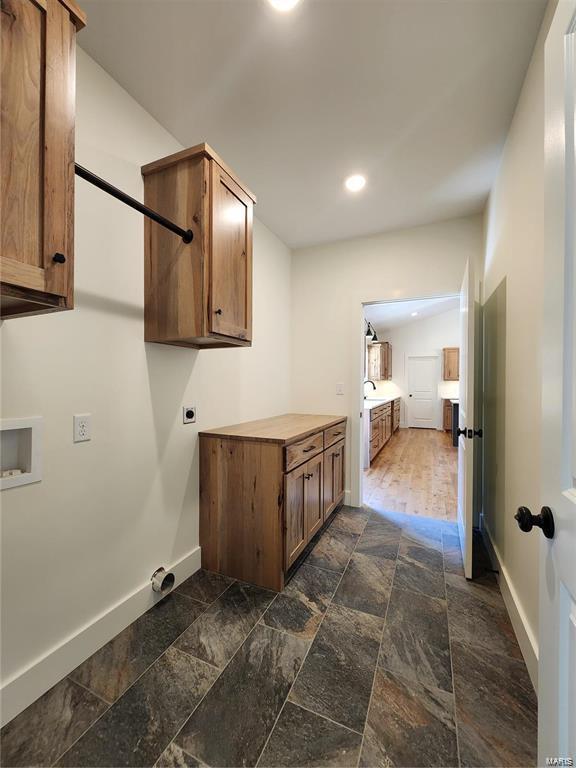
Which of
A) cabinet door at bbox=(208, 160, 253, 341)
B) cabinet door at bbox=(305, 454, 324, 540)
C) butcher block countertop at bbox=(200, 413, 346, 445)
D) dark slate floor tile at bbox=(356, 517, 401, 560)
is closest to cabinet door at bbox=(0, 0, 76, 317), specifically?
cabinet door at bbox=(208, 160, 253, 341)

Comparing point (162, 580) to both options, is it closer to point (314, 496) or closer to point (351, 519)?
point (314, 496)

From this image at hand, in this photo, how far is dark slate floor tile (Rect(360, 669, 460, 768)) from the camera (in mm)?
991

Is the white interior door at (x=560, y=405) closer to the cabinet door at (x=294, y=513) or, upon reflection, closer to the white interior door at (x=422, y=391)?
the cabinet door at (x=294, y=513)

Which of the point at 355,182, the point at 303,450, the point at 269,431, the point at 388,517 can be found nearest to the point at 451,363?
the point at 388,517

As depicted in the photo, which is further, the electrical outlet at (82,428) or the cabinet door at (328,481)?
the cabinet door at (328,481)

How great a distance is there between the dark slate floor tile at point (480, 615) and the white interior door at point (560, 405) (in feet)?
2.88

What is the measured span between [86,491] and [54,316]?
76cm

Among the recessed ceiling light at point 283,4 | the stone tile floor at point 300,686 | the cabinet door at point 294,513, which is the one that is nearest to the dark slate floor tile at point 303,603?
the stone tile floor at point 300,686

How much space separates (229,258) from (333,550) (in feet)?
6.89

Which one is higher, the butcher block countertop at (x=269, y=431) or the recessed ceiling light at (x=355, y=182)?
the recessed ceiling light at (x=355, y=182)

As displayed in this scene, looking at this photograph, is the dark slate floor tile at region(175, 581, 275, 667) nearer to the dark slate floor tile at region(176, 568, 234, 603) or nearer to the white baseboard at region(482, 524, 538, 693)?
the dark slate floor tile at region(176, 568, 234, 603)

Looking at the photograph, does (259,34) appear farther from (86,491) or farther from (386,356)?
(386,356)

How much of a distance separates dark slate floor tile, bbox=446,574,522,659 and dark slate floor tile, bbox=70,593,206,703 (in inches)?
52.5

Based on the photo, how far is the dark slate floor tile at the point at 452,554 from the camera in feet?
6.60
